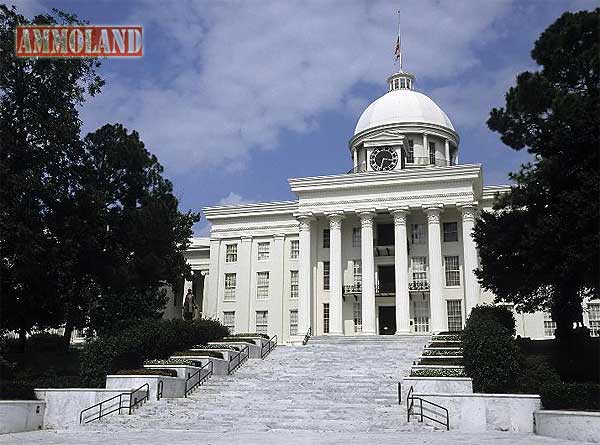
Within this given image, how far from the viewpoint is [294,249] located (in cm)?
4841

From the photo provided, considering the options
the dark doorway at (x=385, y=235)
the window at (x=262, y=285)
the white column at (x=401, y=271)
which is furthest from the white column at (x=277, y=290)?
the white column at (x=401, y=271)

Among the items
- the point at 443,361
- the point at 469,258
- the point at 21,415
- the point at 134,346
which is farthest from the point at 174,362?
the point at 469,258

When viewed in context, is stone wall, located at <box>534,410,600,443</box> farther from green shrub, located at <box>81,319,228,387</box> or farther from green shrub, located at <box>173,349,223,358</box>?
green shrub, located at <box>81,319,228,387</box>

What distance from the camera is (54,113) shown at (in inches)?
1243

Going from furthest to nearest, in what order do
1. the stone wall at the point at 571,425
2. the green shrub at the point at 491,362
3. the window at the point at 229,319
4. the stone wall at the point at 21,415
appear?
the window at the point at 229,319 → the green shrub at the point at 491,362 → the stone wall at the point at 21,415 → the stone wall at the point at 571,425

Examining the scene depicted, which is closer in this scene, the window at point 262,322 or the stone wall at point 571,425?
the stone wall at point 571,425

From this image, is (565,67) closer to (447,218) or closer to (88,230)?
(447,218)

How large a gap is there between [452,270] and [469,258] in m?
2.26

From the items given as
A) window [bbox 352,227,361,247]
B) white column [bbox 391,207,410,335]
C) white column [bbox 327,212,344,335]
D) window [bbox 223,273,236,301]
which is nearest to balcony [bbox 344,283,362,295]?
white column [bbox 327,212,344,335]

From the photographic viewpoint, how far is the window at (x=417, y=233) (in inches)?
1725

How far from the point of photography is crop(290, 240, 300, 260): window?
1897 inches

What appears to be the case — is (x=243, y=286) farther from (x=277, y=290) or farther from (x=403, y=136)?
(x=403, y=136)

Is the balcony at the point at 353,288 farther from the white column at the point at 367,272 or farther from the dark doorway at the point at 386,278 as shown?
the dark doorway at the point at 386,278

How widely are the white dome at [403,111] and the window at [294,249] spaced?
11861 millimetres
